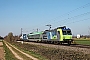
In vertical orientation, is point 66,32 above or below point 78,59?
above

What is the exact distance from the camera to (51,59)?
19344 mm

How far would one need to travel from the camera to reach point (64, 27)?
44312mm

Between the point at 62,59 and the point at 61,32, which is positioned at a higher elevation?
the point at 61,32

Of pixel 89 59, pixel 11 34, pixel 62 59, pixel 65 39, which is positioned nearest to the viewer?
pixel 89 59

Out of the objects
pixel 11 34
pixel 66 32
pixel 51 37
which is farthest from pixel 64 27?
pixel 11 34

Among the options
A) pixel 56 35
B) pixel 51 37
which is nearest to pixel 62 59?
pixel 56 35

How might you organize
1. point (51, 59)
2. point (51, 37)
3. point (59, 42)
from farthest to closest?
point (51, 37), point (59, 42), point (51, 59)

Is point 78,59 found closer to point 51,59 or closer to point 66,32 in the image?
point 51,59

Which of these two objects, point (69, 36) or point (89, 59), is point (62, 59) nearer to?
point (89, 59)

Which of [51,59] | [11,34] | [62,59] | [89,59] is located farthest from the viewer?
[11,34]

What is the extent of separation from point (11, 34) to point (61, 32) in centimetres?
9768

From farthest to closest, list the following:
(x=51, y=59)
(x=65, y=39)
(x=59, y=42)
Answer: (x=59, y=42), (x=65, y=39), (x=51, y=59)

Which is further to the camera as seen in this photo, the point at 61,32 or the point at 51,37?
the point at 51,37

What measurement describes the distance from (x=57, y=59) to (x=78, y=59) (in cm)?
210
